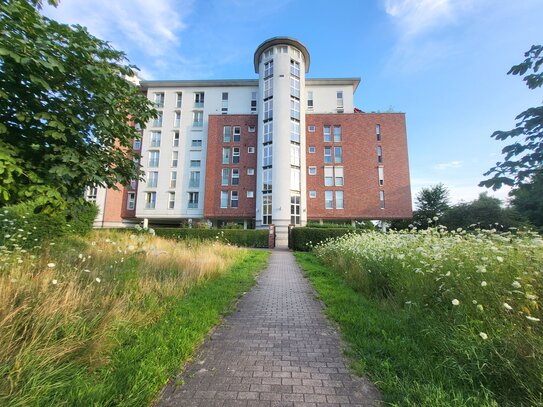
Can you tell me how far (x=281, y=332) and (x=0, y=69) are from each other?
189 inches

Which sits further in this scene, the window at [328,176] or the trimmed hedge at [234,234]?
the window at [328,176]

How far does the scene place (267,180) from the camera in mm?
34094

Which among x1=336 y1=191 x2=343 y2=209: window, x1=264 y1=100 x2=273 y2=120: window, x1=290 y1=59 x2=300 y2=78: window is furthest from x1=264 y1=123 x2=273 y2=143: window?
x1=336 y1=191 x2=343 y2=209: window

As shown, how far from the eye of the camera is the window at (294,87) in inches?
1379

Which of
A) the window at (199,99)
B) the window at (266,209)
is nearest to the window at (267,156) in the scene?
the window at (266,209)

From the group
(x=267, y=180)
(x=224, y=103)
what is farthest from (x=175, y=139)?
(x=267, y=180)

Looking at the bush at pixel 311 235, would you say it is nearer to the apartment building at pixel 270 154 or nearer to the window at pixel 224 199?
the apartment building at pixel 270 154

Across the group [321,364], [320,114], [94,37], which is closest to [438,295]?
[321,364]

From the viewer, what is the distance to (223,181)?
1478 inches

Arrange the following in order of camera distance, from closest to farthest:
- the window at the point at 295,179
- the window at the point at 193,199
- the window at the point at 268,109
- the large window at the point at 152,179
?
1. the window at the point at 295,179
2. the window at the point at 268,109
3. the window at the point at 193,199
4. the large window at the point at 152,179

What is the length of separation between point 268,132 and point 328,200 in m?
11.8

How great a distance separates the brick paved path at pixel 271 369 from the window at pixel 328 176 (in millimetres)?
32725

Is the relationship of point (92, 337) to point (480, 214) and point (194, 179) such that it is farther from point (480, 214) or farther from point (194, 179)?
point (480, 214)

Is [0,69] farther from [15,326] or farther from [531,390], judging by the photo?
[531,390]
